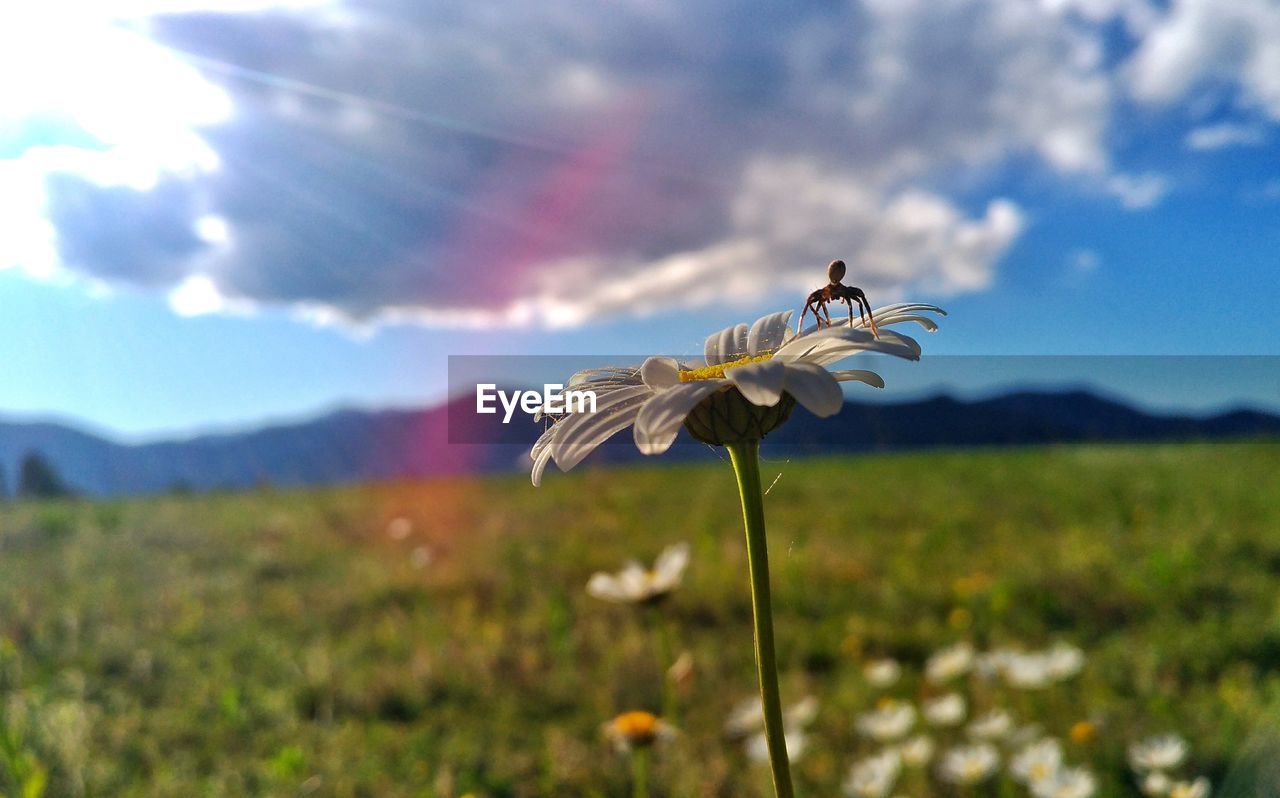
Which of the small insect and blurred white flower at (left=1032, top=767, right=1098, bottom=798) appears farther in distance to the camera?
blurred white flower at (left=1032, top=767, right=1098, bottom=798)

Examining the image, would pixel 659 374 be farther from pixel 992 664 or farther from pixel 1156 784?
pixel 992 664

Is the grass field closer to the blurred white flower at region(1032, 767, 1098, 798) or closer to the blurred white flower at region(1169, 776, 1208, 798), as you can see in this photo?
the blurred white flower at region(1169, 776, 1208, 798)

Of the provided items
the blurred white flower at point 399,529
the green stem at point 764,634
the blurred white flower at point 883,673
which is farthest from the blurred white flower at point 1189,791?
the blurred white flower at point 399,529

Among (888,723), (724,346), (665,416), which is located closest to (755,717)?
(888,723)

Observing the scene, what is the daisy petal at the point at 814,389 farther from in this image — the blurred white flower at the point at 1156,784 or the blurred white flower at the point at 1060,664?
the blurred white flower at the point at 1060,664

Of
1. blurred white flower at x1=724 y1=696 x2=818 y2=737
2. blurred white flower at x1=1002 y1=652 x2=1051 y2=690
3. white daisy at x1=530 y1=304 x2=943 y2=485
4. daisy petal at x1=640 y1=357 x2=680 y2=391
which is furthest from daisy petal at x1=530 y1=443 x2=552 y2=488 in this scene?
blurred white flower at x1=1002 y1=652 x2=1051 y2=690

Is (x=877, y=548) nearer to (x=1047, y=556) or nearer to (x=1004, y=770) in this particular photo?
(x=1047, y=556)

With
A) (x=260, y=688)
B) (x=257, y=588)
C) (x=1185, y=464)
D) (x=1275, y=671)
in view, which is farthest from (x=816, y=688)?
(x=1185, y=464)
